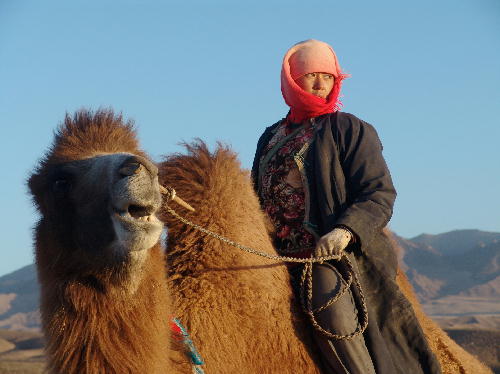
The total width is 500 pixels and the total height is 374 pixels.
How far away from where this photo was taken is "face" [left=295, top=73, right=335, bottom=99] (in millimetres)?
4645

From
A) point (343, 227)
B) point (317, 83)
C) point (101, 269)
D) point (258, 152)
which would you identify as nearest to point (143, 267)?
point (101, 269)

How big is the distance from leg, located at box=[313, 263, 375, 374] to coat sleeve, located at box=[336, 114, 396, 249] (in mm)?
272

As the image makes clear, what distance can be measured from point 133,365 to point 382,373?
4.66ft

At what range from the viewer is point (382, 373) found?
381cm

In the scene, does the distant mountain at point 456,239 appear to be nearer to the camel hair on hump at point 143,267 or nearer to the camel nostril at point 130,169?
the camel hair on hump at point 143,267

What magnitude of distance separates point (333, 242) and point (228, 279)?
610 mm

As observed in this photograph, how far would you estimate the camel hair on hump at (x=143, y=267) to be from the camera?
3.10 m

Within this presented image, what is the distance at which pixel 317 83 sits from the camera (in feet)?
15.3

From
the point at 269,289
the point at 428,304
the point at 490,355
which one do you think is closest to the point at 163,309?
the point at 269,289

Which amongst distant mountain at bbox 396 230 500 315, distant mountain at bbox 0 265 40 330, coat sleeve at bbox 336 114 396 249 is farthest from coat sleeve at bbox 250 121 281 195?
distant mountain at bbox 396 230 500 315

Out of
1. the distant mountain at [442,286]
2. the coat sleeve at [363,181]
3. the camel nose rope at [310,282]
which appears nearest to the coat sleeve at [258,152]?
the coat sleeve at [363,181]

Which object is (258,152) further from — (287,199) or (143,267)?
(143,267)

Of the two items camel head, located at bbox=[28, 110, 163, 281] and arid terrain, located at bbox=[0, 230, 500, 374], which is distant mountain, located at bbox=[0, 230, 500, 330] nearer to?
arid terrain, located at bbox=[0, 230, 500, 374]

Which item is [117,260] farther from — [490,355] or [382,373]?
[490,355]
